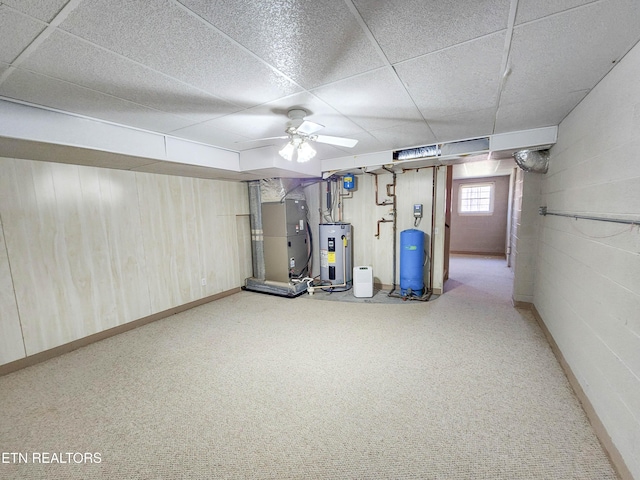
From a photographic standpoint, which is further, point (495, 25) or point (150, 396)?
Result: point (150, 396)

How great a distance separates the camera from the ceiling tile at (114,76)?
1.35 m

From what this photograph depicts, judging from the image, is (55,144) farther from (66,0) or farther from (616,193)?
(616,193)

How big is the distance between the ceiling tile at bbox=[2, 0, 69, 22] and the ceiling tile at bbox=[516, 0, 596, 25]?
1968 millimetres

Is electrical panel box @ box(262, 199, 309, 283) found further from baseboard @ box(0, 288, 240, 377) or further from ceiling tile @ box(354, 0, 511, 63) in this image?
ceiling tile @ box(354, 0, 511, 63)

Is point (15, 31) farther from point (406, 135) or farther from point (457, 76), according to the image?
point (406, 135)

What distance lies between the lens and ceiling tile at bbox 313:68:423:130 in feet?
5.85

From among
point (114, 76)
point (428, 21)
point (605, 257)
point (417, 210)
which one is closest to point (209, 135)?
point (114, 76)

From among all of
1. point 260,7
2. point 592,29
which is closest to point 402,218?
point 592,29

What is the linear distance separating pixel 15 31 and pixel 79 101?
0.87 m

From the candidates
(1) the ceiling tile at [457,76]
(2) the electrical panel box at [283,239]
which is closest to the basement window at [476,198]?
(2) the electrical panel box at [283,239]

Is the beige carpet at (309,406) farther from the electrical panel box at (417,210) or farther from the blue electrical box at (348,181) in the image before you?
the blue electrical box at (348,181)

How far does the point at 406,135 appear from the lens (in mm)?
3166

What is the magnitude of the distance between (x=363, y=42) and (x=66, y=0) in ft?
4.30

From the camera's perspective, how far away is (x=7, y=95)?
182cm
